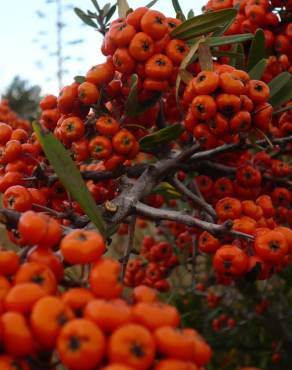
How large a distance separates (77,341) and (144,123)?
1148 millimetres

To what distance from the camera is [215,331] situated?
3379 millimetres

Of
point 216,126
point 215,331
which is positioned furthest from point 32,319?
point 215,331

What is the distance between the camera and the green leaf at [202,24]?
1.66 m

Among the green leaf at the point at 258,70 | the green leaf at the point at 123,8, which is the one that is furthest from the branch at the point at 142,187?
the green leaf at the point at 123,8

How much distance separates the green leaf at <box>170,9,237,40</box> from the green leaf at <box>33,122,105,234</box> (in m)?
0.67

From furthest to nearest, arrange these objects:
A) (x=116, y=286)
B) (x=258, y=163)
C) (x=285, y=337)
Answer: (x=285, y=337) < (x=258, y=163) < (x=116, y=286)

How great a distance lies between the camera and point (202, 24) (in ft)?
5.61

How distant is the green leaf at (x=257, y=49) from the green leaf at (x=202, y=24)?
20 centimetres

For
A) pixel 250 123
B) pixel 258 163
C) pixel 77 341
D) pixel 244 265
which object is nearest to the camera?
pixel 77 341

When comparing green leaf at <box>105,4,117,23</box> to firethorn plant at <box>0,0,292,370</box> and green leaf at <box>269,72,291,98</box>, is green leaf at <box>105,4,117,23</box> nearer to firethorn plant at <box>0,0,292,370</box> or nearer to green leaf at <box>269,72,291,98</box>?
firethorn plant at <box>0,0,292,370</box>

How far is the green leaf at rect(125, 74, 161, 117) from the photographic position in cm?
156

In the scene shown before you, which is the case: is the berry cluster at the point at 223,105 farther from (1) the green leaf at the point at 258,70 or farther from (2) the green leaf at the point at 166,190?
(2) the green leaf at the point at 166,190

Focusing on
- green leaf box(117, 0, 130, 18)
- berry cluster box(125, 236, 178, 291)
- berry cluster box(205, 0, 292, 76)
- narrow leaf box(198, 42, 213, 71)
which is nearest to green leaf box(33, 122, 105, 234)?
narrow leaf box(198, 42, 213, 71)

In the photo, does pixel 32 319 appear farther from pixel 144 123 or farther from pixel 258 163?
pixel 258 163
